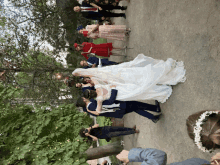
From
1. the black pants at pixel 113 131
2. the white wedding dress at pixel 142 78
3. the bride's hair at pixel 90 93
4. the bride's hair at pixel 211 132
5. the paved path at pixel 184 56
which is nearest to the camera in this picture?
the bride's hair at pixel 211 132

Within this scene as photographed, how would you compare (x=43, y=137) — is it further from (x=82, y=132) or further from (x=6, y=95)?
(x=6, y=95)

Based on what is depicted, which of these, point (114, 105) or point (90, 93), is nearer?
point (90, 93)

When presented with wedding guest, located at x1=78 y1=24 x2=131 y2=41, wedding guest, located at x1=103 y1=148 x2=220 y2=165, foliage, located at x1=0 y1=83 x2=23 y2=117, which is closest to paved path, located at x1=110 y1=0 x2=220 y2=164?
wedding guest, located at x1=103 y1=148 x2=220 y2=165

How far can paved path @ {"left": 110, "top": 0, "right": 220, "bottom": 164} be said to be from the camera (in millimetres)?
2871

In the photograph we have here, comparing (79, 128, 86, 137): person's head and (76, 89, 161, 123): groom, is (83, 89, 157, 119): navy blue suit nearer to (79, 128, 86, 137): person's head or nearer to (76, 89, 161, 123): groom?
(76, 89, 161, 123): groom

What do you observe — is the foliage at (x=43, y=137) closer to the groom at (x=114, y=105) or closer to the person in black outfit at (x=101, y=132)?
the person in black outfit at (x=101, y=132)

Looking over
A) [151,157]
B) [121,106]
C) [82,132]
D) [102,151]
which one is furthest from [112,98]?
[102,151]

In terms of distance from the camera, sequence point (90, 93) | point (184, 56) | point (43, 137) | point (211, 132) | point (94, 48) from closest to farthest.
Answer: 1. point (211, 132)
2. point (184, 56)
3. point (90, 93)
4. point (43, 137)
5. point (94, 48)

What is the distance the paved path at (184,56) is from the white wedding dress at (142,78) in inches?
8.7

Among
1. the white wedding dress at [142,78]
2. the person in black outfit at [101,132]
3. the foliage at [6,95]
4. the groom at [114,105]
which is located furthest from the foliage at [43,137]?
the white wedding dress at [142,78]

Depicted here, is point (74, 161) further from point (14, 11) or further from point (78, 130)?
point (14, 11)

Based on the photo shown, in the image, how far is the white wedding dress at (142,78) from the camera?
3.79 metres

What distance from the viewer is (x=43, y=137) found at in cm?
447

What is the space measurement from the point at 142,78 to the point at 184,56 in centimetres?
114
